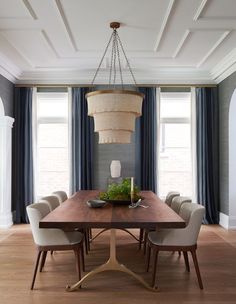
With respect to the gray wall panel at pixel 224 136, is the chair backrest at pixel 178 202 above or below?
below

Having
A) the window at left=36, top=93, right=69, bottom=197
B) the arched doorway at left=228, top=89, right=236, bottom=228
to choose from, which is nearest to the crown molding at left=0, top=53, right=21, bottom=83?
the window at left=36, top=93, right=69, bottom=197

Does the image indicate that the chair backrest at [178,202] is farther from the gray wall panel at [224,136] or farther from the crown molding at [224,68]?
the crown molding at [224,68]

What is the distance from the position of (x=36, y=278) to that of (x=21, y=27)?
3117mm

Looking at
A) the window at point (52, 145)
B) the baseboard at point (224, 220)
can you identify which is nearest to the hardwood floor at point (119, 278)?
the baseboard at point (224, 220)

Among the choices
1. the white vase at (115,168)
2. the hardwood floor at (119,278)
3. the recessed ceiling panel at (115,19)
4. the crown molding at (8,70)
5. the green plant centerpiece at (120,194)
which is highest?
the recessed ceiling panel at (115,19)

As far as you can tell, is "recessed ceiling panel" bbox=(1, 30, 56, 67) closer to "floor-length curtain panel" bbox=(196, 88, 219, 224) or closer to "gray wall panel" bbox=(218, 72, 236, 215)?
"floor-length curtain panel" bbox=(196, 88, 219, 224)

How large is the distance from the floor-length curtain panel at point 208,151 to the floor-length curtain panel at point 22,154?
3373 mm

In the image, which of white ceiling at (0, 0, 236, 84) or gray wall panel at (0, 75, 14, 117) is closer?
white ceiling at (0, 0, 236, 84)

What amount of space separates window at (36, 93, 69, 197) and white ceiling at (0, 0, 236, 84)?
1.72 ft

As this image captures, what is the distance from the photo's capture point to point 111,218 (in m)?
2.83

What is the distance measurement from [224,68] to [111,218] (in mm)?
4046

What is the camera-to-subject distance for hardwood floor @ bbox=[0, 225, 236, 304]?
115 inches

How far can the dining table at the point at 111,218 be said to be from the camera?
2686mm

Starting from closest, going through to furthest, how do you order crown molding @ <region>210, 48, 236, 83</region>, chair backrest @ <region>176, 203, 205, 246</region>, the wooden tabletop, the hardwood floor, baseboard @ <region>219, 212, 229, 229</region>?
the wooden tabletop
the hardwood floor
chair backrest @ <region>176, 203, 205, 246</region>
crown molding @ <region>210, 48, 236, 83</region>
baseboard @ <region>219, 212, 229, 229</region>
